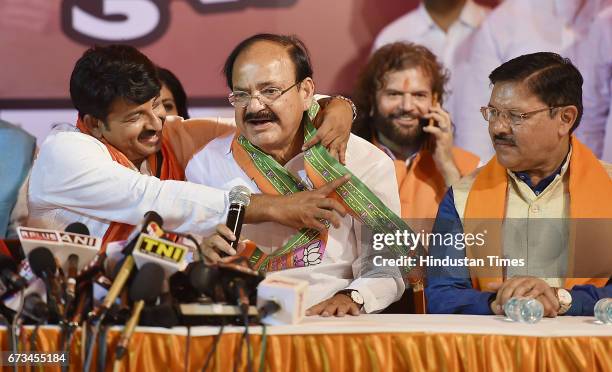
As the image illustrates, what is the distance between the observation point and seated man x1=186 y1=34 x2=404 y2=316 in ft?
9.29

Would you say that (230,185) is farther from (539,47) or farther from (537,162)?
(539,47)

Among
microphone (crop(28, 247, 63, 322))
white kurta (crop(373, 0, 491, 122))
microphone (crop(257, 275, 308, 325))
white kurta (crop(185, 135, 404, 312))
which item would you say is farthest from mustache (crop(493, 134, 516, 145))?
white kurta (crop(373, 0, 491, 122))

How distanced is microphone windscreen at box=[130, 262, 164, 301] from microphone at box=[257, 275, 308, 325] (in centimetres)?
27

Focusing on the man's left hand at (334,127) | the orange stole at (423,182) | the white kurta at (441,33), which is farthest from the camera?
the white kurta at (441,33)

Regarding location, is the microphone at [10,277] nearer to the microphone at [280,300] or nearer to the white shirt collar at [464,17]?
the microphone at [280,300]

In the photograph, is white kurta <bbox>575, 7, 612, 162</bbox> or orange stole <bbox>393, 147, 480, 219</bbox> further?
white kurta <bbox>575, 7, 612, 162</bbox>

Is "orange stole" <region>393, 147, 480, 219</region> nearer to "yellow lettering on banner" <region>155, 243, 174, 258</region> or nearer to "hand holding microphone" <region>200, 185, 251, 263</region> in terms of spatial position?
"hand holding microphone" <region>200, 185, 251, 263</region>

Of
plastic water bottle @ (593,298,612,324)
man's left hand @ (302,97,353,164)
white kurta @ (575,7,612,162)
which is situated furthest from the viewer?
white kurta @ (575,7,612,162)

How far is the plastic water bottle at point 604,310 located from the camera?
92.6 inches

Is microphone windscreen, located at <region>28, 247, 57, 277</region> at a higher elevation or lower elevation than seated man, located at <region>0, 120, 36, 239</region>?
lower

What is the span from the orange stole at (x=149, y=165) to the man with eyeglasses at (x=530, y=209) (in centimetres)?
94

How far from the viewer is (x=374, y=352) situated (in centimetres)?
220

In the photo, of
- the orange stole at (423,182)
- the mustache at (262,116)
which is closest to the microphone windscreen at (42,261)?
the mustache at (262,116)

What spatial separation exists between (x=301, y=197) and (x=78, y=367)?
2.84 feet
